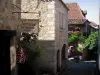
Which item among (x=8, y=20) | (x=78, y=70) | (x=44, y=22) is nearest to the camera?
(x=8, y=20)

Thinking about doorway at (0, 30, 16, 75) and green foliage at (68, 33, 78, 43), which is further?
green foliage at (68, 33, 78, 43)

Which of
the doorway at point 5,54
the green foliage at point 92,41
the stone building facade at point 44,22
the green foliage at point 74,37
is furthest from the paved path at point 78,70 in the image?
the doorway at point 5,54

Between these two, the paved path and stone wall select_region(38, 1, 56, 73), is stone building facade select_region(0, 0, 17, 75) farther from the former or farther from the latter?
the paved path

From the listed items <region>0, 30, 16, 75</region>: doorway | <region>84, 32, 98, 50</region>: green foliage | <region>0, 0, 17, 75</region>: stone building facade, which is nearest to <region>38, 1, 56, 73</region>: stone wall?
<region>0, 0, 17, 75</region>: stone building facade

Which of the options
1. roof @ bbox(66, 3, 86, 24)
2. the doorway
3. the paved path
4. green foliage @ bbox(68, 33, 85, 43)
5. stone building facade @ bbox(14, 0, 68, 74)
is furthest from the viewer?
green foliage @ bbox(68, 33, 85, 43)

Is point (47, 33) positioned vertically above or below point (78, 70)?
above

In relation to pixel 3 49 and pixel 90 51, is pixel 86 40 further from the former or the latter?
pixel 3 49

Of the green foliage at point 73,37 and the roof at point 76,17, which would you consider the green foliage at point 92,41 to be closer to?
the green foliage at point 73,37

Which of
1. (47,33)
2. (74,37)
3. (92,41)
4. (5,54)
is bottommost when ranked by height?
(92,41)

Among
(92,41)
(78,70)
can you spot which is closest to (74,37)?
(92,41)

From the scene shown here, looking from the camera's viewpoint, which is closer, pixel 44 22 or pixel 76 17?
pixel 44 22

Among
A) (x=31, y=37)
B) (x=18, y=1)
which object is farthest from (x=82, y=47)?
(x=18, y=1)

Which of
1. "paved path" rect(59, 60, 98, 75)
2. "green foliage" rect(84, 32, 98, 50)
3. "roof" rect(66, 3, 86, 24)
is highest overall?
"roof" rect(66, 3, 86, 24)

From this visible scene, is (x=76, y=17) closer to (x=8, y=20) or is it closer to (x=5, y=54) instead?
(x=5, y=54)
